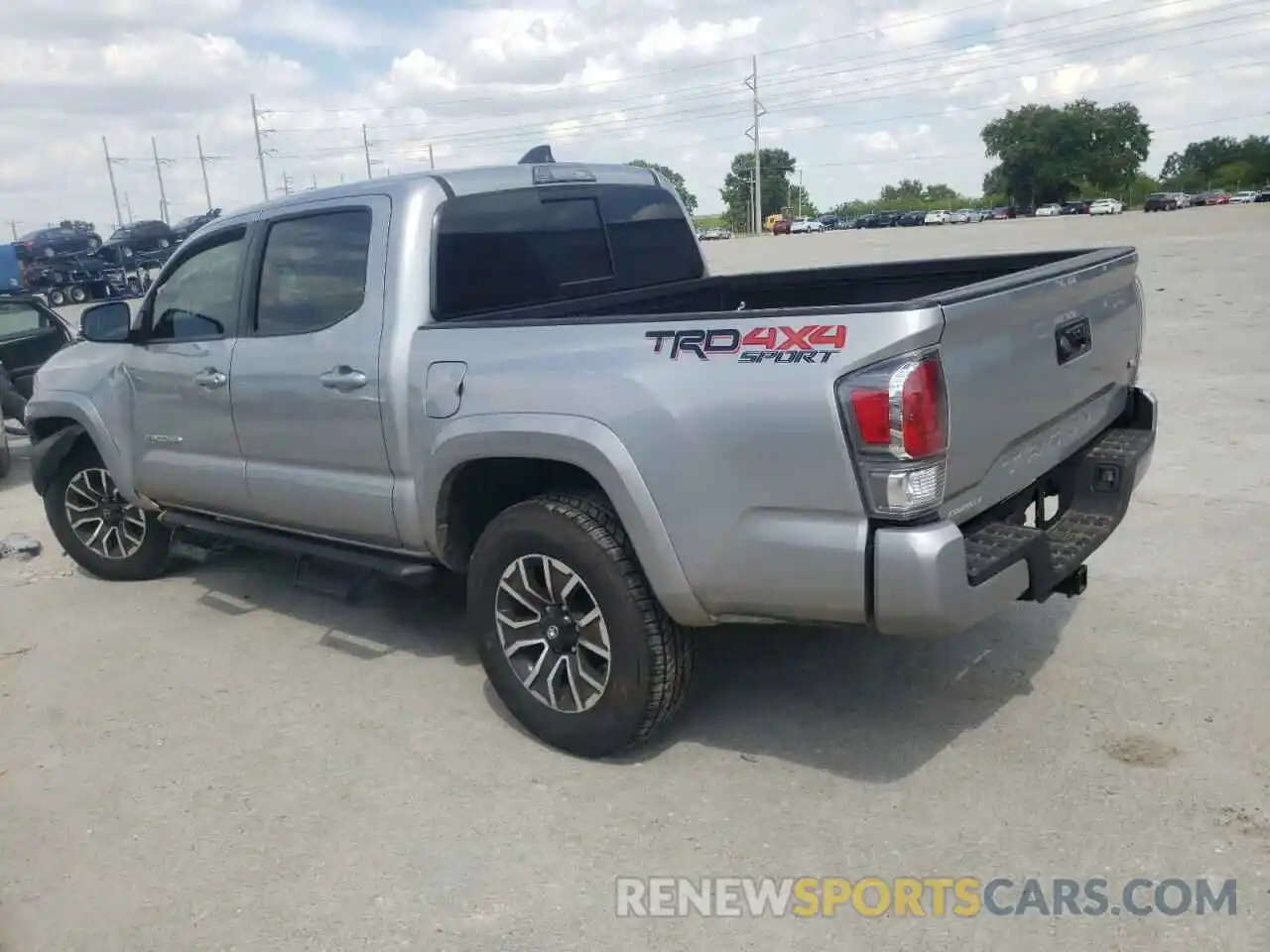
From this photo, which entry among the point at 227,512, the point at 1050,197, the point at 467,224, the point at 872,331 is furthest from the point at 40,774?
the point at 1050,197

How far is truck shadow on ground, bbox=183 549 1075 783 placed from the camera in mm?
3801

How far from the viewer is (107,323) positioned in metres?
5.50

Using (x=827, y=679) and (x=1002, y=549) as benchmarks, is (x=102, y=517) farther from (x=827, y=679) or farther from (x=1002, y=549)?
(x=1002, y=549)

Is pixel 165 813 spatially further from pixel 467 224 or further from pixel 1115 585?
pixel 1115 585

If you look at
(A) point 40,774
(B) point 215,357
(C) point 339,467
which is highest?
(B) point 215,357

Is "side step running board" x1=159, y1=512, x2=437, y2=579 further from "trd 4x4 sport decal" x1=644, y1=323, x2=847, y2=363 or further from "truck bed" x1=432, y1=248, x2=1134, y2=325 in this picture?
"trd 4x4 sport decal" x1=644, y1=323, x2=847, y2=363

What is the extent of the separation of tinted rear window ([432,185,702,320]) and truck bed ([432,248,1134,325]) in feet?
0.24

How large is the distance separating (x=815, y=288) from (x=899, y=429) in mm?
2345

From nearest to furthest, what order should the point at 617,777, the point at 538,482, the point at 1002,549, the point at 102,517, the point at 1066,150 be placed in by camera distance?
the point at 1002,549 < the point at 617,777 < the point at 538,482 < the point at 102,517 < the point at 1066,150

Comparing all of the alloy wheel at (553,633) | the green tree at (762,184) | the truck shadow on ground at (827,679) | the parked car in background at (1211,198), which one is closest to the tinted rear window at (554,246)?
the alloy wheel at (553,633)

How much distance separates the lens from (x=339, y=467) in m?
4.46

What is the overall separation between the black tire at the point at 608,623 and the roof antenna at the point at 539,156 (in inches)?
72.6

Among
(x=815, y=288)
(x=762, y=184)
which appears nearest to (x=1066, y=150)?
(x=762, y=184)

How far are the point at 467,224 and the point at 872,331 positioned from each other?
2009 mm
